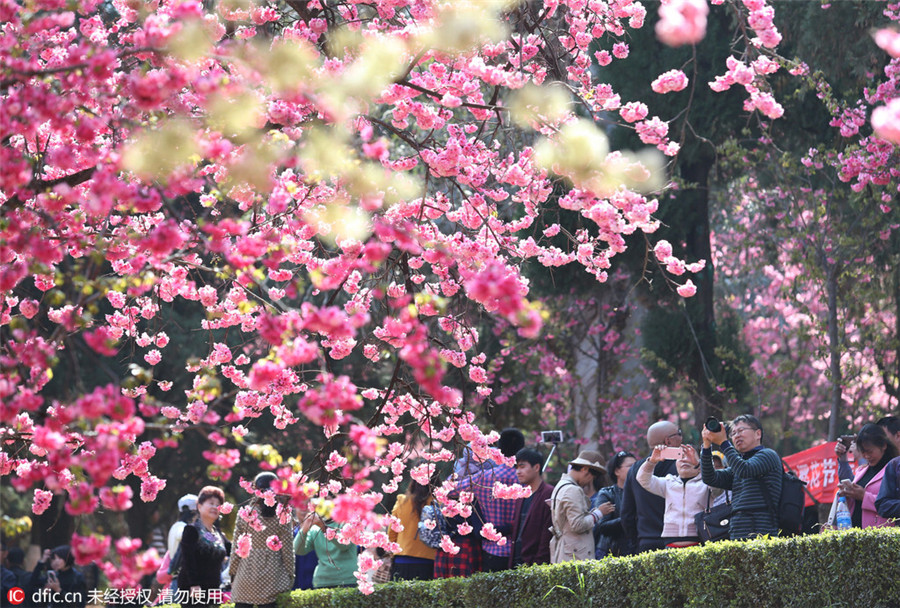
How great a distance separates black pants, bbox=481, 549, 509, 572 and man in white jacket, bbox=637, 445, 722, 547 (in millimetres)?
1339

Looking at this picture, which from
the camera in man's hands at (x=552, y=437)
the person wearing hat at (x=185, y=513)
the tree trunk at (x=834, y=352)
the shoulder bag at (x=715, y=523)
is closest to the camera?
the shoulder bag at (x=715, y=523)

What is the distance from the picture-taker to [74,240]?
3859 mm

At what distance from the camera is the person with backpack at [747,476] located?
19.1ft

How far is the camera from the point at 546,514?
23.5 feet

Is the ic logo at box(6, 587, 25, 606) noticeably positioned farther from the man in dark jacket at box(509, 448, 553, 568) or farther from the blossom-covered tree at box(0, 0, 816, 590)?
the man in dark jacket at box(509, 448, 553, 568)

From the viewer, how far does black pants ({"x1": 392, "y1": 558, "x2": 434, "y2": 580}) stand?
777 centimetres

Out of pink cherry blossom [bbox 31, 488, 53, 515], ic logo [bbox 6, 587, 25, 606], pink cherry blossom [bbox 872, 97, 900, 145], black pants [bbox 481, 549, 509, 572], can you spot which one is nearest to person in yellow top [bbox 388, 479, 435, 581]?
black pants [bbox 481, 549, 509, 572]

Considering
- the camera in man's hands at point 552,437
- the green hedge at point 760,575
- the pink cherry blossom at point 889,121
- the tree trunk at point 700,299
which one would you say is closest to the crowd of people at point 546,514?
the camera in man's hands at point 552,437

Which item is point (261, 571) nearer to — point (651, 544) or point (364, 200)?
point (651, 544)

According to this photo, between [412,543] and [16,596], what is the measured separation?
4.38 m

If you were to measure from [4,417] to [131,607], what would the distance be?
6977 mm

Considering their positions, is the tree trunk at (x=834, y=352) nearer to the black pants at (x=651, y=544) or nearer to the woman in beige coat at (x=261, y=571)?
the black pants at (x=651, y=544)

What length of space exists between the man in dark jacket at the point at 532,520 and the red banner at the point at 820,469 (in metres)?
2.48

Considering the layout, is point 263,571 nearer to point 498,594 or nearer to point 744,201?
point 498,594
